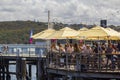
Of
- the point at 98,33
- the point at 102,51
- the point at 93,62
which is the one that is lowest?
the point at 93,62

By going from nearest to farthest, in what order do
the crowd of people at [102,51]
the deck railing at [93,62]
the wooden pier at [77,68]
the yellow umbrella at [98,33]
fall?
the wooden pier at [77,68] → the deck railing at [93,62] → the crowd of people at [102,51] → the yellow umbrella at [98,33]

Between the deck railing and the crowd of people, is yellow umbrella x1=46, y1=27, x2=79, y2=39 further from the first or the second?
the deck railing

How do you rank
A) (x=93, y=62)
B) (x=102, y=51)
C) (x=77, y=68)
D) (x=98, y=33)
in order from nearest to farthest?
1. (x=93, y=62)
2. (x=77, y=68)
3. (x=102, y=51)
4. (x=98, y=33)

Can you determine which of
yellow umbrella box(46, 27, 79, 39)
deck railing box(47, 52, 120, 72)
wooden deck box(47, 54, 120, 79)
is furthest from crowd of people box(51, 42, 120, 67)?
yellow umbrella box(46, 27, 79, 39)

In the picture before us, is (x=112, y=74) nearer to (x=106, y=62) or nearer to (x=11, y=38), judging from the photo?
(x=106, y=62)

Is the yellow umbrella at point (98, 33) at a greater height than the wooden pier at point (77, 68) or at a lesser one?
greater

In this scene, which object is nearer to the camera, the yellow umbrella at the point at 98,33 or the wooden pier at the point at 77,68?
the wooden pier at the point at 77,68

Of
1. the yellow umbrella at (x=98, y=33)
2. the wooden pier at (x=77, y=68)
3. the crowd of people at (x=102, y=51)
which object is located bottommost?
the wooden pier at (x=77, y=68)

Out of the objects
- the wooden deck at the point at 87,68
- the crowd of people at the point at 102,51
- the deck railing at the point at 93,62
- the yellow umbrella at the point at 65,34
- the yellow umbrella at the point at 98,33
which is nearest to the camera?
the wooden deck at the point at 87,68

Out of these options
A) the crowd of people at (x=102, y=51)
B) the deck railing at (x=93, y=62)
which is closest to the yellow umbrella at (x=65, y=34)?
the crowd of people at (x=102, y=51)

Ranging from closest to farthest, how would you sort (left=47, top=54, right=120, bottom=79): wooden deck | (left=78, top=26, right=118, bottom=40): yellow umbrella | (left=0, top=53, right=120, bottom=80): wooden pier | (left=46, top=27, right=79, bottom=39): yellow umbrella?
(left=47, top=54, right=120, bottom=79): wooden deck → (left=0, top=53, right=120, bottom=80): wooden pier → (left=78, top=26, right=118, bottom=40): yellow umbrella → (left=46, top=27, right=79, bottom=39): yellow umbrella

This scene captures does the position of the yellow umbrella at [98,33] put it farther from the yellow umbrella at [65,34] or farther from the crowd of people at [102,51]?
the yellow umbrella at [65,34]

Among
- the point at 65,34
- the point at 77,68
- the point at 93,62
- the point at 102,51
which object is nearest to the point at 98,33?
the point at 102,51

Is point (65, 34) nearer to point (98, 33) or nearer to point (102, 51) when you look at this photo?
point (98, 33)
